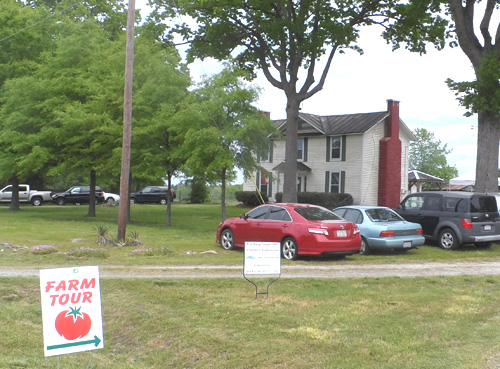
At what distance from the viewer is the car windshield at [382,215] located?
17483 millimetres

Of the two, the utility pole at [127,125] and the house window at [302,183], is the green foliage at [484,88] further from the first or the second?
the house window at [302,183]

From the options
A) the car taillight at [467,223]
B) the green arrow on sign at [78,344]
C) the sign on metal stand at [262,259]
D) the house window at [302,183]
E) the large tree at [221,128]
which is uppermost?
the large tree at [221,128]

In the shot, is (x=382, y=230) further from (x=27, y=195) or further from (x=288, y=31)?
(x=27, y=195)

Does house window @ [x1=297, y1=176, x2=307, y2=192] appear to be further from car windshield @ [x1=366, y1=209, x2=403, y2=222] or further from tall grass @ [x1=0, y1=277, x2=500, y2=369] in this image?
tall grass @ [x1=0, y1=277, x2=500, y2=369]

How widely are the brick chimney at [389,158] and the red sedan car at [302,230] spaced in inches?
1073

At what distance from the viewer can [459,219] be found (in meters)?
18.4

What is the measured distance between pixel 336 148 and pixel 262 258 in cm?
3383

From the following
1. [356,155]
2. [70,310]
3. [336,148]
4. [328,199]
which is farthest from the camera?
[336,148]

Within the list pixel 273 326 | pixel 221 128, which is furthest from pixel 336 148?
pixel 273 326

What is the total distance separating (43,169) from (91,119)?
618 cm

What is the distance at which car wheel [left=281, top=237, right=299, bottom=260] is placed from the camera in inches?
601

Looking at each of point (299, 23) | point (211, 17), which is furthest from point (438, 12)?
point (211, 17)

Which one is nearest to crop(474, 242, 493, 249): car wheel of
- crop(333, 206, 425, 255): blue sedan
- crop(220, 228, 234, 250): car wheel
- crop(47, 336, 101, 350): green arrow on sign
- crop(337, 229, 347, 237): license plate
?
crop(333, 206, 425, 255): blue sedan

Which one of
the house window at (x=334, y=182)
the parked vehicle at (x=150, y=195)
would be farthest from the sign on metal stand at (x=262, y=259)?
the parked vehicle at (x=150, y=195)
